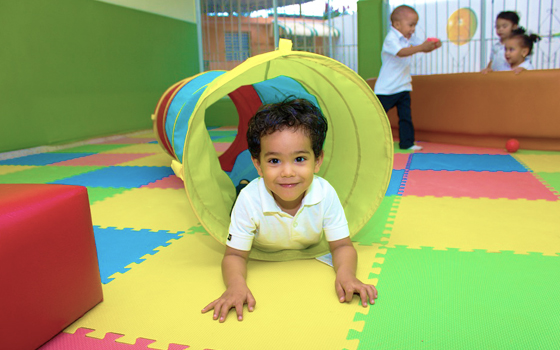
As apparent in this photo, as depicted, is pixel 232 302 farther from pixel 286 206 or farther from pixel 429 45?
pixel 429 45

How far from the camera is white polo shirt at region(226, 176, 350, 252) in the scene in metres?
1.51

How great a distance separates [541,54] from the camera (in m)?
7.04

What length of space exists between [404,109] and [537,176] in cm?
151

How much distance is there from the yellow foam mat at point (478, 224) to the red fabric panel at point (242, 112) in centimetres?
115

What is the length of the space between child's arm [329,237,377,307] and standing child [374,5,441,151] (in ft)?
9.15

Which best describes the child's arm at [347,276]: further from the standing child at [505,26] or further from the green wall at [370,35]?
the green wall at [370,35]

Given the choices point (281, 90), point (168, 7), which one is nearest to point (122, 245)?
point (281, 90)

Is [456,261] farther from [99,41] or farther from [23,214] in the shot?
[99,41]

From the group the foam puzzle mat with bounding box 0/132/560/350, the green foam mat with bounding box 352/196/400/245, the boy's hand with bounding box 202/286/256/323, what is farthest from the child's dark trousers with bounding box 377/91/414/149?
the boy's hand with bounding box 202/286/256/323

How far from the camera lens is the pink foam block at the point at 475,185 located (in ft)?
8.13

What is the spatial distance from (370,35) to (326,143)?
4.45 m

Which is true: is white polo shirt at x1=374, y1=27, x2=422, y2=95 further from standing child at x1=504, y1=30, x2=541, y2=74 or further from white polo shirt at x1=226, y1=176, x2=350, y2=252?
white polo shirt at x1=226, y1=176, x2=350, y2=252

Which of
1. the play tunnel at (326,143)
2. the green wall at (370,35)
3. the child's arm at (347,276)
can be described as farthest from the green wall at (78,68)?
the child's arm at (347,276)

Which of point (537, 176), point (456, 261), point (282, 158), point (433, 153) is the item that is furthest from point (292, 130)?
point (433, 153)
